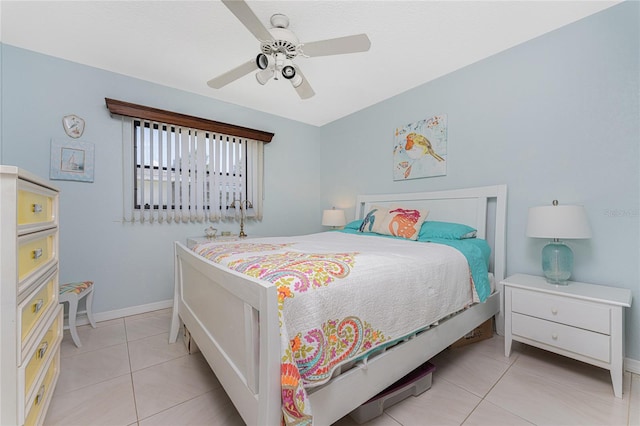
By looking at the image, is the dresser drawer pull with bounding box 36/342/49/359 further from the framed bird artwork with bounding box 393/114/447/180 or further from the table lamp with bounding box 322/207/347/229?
the framed bird artwork with bounding box 393/114/447/180

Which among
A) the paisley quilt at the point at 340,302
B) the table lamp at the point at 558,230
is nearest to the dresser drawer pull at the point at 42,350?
the paisley quilt at the point at 340,302

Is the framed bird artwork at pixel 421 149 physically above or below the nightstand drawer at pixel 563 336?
above

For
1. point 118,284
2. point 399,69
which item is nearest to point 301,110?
point 399,69

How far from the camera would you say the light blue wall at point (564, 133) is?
5.66ft

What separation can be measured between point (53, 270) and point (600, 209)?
3462 mm

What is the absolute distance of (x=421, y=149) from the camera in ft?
9.42

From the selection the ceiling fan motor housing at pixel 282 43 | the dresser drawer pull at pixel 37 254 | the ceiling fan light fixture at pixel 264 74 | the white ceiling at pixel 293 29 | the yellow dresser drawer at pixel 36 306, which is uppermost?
the white ceiling at pixel 293 29

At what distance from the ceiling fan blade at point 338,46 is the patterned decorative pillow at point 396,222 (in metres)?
1.46

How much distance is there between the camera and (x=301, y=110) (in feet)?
12.0

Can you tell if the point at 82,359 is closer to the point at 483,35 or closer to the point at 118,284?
the point at 118,284

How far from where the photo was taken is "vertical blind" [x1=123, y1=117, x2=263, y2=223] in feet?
9.02

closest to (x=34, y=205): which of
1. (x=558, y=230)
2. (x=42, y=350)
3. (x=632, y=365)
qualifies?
(x=42, y=350)

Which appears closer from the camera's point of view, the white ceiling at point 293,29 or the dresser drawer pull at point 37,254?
the dresser drawer pull at point 37,254

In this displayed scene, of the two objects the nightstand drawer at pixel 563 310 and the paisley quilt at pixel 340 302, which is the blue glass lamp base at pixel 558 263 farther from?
the paisley quilt at pixel 340 302
